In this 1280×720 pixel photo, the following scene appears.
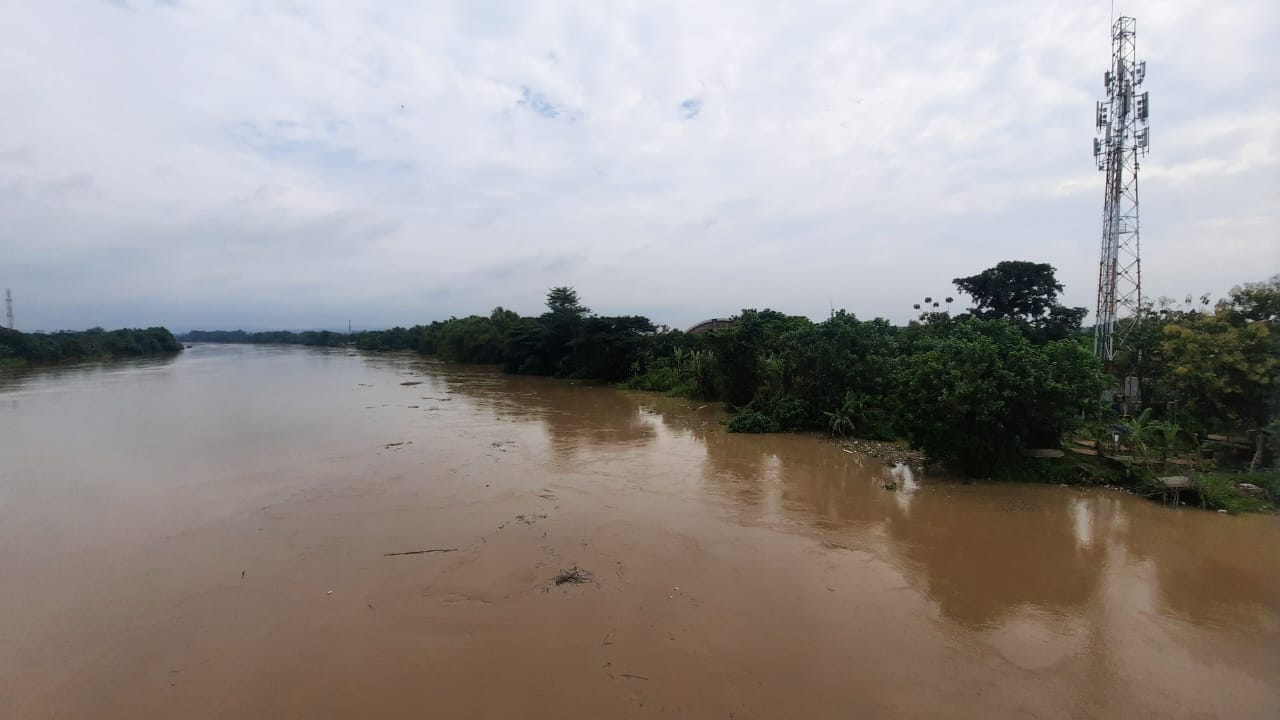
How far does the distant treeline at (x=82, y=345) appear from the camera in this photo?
37.9m

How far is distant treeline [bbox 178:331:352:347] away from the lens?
83062mm

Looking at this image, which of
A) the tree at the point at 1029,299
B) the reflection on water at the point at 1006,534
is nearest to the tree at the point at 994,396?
the reflection on water at the point at 1006,534

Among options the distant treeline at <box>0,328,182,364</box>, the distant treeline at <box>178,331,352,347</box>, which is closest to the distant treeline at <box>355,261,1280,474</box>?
the distant treeline at <box>0,328,182,364</box>

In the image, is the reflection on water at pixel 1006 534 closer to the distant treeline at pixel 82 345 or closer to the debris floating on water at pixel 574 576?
the debris floating on water at pixel 574 576

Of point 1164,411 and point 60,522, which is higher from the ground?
point 1164,411

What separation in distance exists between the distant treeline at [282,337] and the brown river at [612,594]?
80.5m

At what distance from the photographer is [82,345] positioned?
4491 centimetres

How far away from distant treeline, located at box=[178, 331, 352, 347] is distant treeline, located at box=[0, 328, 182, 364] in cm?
2044

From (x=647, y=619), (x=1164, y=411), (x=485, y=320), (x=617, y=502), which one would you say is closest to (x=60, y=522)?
(x=617, y=502)

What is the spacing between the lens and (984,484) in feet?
28.2

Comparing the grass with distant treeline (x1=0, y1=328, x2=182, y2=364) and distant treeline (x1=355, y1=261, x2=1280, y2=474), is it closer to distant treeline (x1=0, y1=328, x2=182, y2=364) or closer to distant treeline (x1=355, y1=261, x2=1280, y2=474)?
distant treeline (x1=355, y1=261, x2=1280, y2=474)

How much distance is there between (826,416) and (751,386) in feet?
12.0

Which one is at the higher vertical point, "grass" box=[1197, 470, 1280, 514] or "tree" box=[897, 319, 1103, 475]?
"tree" box=[897, 319, 1103, 475]

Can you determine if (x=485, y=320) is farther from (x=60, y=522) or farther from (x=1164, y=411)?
(x=1164, y=411)
